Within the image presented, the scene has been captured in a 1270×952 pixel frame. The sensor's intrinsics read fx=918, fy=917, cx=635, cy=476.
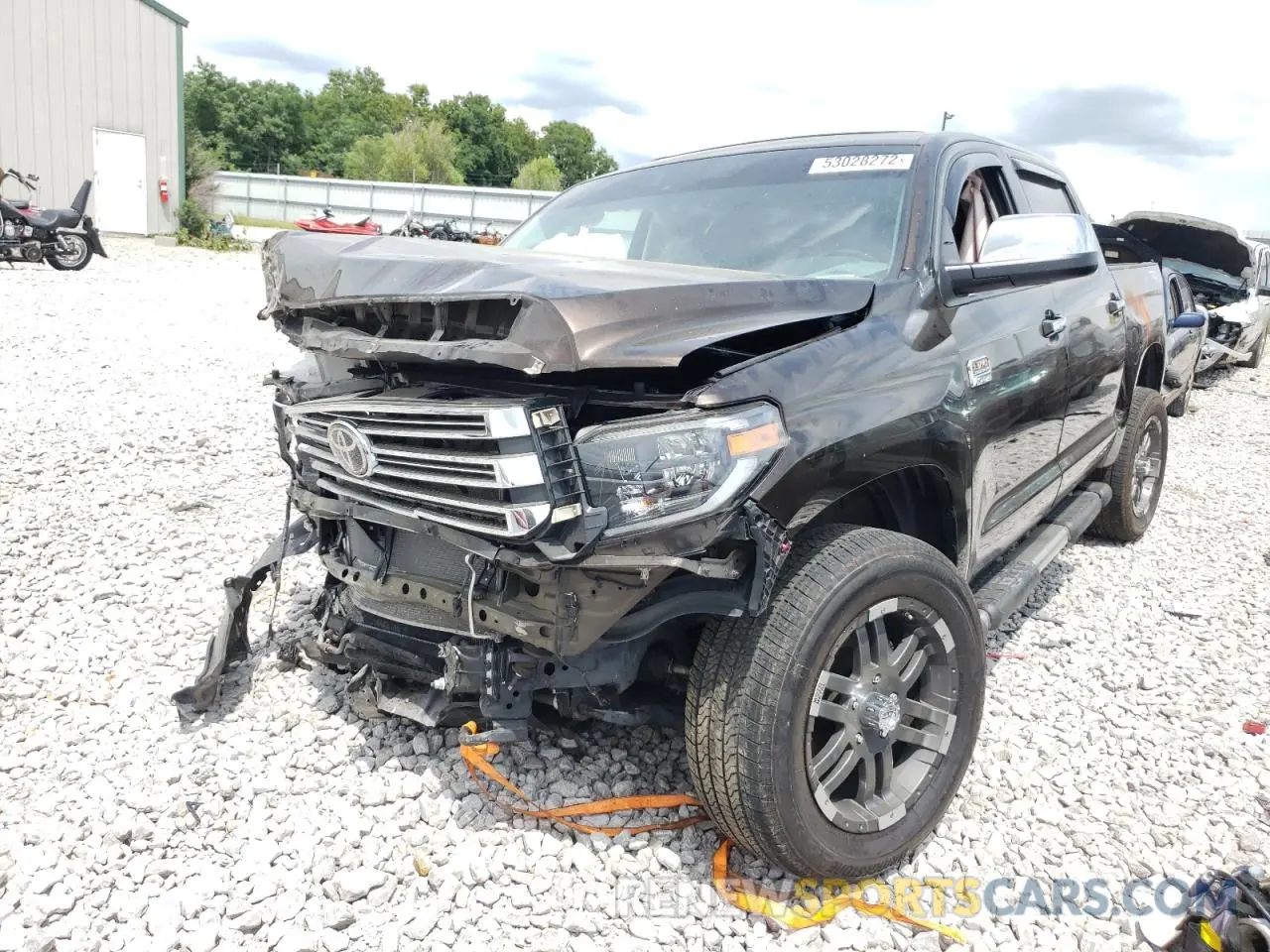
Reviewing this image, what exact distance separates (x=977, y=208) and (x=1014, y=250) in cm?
72

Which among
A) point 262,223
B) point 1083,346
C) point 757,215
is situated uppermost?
point 757,215

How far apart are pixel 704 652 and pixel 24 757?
2.20 metres

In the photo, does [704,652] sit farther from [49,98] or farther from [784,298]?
[49,98]

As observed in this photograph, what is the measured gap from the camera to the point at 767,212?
10.6 ft

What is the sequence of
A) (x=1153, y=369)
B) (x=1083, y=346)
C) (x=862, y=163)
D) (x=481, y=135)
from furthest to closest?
(x=481, y=135)
(x=1153, y=369)
(x=1083, y=346)
(x=862, y=163)

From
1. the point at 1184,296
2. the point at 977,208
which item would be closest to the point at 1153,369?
the point at 977,208

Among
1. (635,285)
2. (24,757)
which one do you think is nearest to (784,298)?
(635,285)

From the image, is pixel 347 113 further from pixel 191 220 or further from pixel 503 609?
pixel 503 609

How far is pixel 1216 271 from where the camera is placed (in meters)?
12.6

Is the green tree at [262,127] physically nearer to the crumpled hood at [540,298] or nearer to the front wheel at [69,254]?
the front wheel at [69,254]

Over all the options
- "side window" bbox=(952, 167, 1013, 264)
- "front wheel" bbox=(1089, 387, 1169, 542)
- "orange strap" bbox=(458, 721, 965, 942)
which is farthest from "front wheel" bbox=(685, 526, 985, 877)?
"front wheel" bbox=(1089, 387, 1169, 542)

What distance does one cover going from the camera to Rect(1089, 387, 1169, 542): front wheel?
Answer: 5062 mm

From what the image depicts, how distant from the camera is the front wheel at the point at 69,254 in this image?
14.2 metres

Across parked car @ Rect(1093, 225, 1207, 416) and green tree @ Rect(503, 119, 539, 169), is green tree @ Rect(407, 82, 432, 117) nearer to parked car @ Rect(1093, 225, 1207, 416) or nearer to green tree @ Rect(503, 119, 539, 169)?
green tree @ Rect(503, 119, 539, 169)
